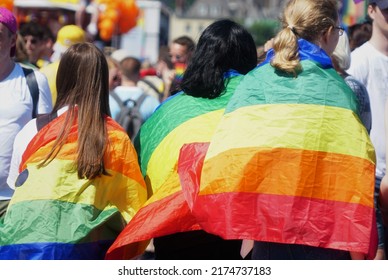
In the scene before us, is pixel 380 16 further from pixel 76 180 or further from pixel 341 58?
pixel 76 180

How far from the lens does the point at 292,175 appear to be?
4.21 meters

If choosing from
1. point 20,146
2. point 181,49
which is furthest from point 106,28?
point 20,146

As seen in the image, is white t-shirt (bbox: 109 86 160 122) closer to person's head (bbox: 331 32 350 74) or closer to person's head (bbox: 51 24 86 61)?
person's head (bbox: 51 24 86 61)

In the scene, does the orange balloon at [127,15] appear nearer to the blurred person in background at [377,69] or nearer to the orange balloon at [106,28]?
the orange balloon at [106,28]

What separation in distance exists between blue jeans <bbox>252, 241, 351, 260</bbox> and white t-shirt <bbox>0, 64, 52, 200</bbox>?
185 centimetres

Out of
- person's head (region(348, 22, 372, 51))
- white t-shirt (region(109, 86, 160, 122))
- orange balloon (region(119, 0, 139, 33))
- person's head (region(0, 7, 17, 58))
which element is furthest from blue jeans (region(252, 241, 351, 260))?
orange balloon (region(119, 0, 139, 33))

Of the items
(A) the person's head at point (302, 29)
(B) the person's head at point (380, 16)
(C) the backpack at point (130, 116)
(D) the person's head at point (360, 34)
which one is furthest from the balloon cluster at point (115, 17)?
(A) the person's head at point (302, 29)

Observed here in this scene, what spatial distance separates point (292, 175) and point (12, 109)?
2.14 metres

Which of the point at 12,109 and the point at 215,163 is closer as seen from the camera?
the point at 215,163

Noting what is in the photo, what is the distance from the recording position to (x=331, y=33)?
15.2ft

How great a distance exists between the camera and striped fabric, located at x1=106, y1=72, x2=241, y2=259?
4.56 meters

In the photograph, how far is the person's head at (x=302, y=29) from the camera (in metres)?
4.43

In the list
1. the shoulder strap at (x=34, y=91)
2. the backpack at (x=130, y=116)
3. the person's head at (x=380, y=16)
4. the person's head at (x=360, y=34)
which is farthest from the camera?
the backpack at (x=130, y=116)
